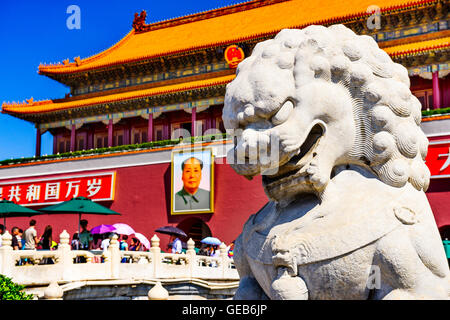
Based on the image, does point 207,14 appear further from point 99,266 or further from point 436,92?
point 99,266

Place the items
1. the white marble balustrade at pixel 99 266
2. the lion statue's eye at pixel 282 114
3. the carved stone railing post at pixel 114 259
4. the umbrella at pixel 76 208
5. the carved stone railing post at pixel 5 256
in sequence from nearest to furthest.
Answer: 1. the lion statue's eye at pixel 282 114
2. the carved stone railing post at pixel 5 256
3. the white marble balustrade at pixel 99 266
4. the carved stone railing post at pixel 114 259
5. the umbrella at pixel 76 208

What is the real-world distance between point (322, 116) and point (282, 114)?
0.19m

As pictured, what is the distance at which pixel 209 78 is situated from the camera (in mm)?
18844

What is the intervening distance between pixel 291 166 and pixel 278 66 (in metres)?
0.44

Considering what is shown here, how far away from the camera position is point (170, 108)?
62.8 ft

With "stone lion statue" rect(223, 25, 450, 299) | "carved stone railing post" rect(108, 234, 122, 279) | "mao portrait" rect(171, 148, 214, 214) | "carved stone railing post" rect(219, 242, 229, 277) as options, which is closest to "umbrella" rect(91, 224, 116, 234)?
"carved stone railing post" rect(219, 242, 229, 277)

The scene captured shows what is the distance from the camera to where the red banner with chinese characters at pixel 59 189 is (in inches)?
708

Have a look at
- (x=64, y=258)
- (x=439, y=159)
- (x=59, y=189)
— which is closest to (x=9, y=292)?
(x=64, y=258)

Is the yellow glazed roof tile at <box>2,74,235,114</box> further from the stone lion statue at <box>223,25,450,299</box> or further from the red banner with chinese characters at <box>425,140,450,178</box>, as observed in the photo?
the stone lion statue at <box>223,25,450,299</box>

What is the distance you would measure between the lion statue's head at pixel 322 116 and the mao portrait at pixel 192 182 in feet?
45.8

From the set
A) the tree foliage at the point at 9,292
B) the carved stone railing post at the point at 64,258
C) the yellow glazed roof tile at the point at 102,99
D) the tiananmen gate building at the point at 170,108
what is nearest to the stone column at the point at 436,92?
the tiananmen gate building at the point at 170,108

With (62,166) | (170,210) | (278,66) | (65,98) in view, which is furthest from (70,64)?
(278,66)

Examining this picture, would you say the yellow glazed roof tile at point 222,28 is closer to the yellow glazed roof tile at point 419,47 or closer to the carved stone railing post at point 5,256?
the yellow glazed roof tile at point 419,47
